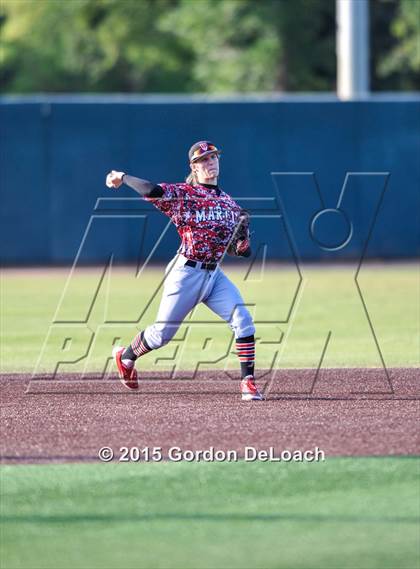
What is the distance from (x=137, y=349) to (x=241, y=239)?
4.05ft

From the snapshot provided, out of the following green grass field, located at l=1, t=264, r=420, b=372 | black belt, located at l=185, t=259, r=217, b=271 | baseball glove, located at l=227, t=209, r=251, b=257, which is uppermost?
baseball glove, located at l=227, t=209, r=251, b=257

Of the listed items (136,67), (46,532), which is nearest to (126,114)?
(46,532)

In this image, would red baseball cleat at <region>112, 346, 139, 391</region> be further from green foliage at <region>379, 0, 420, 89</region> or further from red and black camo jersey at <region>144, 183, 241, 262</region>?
green foliage at <region>379, 0, 420, 89</region>

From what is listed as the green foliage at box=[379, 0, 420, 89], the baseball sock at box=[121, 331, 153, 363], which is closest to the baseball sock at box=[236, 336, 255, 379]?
the baseball sock at box=[121, 331, 153, 363]

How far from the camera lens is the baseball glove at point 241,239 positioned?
965 centimetres

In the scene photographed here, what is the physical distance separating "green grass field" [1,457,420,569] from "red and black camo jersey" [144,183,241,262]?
2460mm

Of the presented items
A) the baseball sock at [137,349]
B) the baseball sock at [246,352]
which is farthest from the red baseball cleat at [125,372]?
the baseball sock at [246,352]

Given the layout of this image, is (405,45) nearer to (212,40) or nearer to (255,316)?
(212,40)

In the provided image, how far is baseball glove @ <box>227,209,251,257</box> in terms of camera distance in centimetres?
965

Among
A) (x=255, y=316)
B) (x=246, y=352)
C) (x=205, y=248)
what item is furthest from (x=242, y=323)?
(x=255, y=316)

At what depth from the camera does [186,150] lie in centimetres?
2431

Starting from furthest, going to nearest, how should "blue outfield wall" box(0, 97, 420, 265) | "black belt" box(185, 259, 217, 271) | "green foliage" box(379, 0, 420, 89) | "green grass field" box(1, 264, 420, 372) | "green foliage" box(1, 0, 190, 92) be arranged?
"green foliage" box(1, 0, 190, 92) → "green foliage" box(379, 0, 420, 89) → "blue outfield wall" box(0, 97, 420, 265) → "green grass field" box(1, 264, 420, 372) → "black belt" box(185, 259, 217, 271)

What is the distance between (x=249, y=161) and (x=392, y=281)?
471 centimetres

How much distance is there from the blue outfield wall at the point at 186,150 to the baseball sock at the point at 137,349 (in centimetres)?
1413
